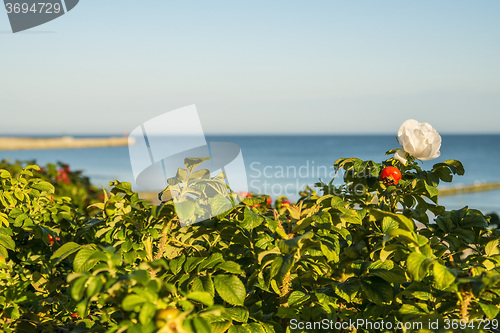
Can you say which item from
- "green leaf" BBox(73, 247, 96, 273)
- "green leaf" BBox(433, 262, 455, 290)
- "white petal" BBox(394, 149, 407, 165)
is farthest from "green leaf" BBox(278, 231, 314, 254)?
"white petal" BBox(394, 149, 407, 165)

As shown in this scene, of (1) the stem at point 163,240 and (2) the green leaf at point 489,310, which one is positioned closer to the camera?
(2) the green leaf at point 489,310

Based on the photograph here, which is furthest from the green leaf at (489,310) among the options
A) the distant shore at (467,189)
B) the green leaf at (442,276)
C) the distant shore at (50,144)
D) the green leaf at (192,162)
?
the distant shore at (50,144)

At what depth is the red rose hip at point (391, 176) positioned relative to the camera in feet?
6.07

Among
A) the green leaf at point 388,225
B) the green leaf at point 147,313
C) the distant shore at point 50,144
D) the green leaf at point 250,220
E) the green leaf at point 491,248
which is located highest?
the green leaf at point 147,313

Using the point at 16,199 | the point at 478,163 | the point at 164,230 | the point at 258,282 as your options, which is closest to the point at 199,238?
the point at 164,230

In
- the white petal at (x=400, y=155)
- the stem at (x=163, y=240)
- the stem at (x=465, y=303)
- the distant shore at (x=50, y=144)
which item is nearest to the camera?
the stem at (x=465, y=303)

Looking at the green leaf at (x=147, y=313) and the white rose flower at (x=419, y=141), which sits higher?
the green leaf at (x=147, y=313)

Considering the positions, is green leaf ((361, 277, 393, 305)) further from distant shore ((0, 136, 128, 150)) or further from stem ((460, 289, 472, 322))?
distant shore ((0, 136, 128, 150))

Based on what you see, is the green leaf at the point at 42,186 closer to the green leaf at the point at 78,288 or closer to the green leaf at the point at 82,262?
the green leaf at the point at 82,262

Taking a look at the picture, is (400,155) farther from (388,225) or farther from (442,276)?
(442,276)

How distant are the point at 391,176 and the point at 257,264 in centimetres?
71

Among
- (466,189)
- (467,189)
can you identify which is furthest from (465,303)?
(467,189)

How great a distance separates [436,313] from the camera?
3.82ft

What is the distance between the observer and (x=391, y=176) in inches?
73.1
